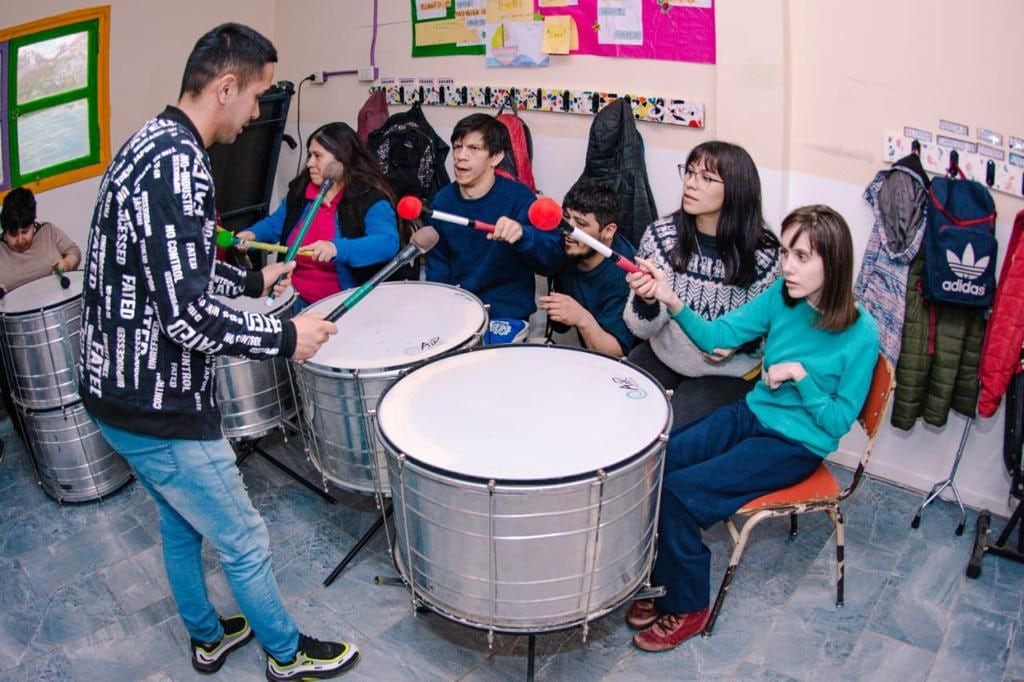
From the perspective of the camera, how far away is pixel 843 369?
6.78 ft

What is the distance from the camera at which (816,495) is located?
84.8 inches

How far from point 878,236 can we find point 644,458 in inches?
54.1

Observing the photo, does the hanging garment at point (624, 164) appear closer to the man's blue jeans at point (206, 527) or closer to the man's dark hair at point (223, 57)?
the man's dark hair at point (223, 57)

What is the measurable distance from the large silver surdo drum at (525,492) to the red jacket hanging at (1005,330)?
3.64 feet

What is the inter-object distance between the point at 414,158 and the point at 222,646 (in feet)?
7.21

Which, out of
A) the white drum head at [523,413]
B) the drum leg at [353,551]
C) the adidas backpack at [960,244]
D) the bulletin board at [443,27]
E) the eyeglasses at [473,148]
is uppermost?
the bulletin board at [443,27]

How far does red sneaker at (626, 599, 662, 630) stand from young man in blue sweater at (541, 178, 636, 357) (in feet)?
2.40

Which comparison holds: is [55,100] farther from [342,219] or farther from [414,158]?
[342,219]

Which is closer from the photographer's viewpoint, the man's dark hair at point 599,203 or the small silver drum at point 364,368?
the small silver drum at point 364,368

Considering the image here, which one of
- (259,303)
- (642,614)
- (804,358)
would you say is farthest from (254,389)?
(804,358)

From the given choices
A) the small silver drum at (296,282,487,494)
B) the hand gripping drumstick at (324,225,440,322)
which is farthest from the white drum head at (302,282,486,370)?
the hand gripping drumstick at (324,225,440,322)

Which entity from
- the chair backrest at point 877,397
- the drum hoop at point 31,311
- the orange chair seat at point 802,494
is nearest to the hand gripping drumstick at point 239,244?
the drum hoop at point 31,311

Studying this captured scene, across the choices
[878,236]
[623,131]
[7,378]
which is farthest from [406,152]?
[878,236]

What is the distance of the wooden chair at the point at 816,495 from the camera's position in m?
2.09
